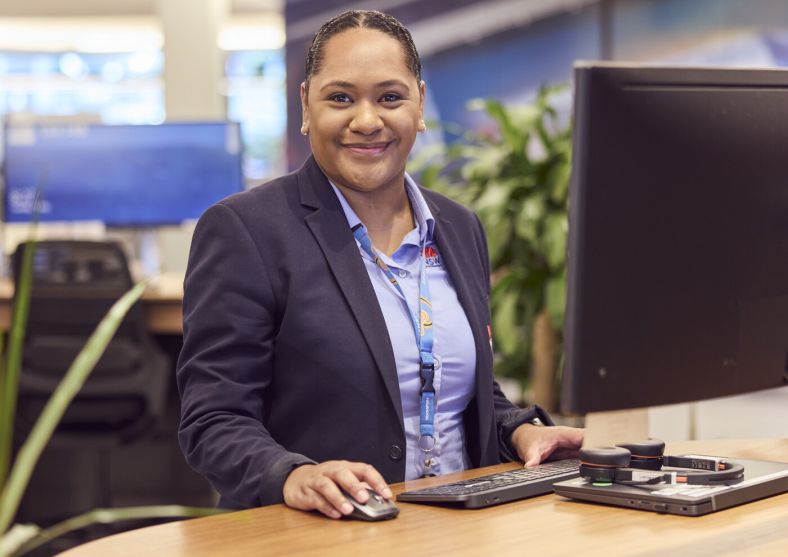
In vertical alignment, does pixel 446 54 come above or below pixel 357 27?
above

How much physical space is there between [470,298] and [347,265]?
0.80ft

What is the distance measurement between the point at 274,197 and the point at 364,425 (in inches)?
14.5

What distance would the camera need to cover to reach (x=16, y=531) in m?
0.68

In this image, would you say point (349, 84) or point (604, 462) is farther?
point (349, 84)

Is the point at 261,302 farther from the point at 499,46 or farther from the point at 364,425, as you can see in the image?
the point at 499,46

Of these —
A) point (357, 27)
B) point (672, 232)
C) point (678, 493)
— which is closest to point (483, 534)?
point (678, 493)

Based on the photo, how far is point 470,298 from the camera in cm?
171

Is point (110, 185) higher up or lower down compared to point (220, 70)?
lower down

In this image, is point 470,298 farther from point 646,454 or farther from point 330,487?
point 330,487

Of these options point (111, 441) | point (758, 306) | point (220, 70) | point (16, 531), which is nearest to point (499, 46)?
point (220, 70)

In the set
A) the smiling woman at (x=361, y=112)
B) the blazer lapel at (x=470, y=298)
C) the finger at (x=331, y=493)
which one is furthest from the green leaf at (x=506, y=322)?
the finger at (x=331, y=493)

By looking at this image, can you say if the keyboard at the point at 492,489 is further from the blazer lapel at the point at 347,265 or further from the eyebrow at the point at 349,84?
the eyebrow at the point at 349,84

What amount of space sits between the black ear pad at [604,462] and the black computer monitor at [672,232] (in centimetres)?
15

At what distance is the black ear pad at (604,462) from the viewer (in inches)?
49.5
